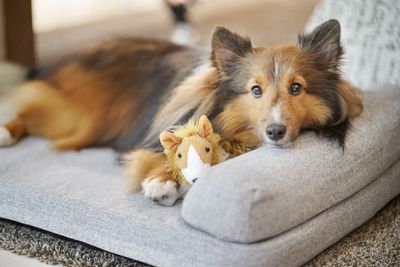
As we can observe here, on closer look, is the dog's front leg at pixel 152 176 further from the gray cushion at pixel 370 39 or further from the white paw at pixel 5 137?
the gray cushion at pixel 370 39

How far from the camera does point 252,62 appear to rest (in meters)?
2.17

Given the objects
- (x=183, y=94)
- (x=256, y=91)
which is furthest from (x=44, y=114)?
(x=256, y=91)

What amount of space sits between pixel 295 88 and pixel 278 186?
1.25 feet

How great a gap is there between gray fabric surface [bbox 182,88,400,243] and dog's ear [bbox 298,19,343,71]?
0.85 ft

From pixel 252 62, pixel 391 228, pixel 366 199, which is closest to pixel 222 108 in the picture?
pixel 252 62

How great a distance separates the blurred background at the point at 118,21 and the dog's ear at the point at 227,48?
166 centimetres

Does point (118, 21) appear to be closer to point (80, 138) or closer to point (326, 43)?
point (80, 138)

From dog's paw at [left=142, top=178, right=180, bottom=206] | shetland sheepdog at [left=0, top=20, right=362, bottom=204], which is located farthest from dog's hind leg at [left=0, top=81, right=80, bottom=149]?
dog's paw at [left=142, top=178, right=180, bottom=206]

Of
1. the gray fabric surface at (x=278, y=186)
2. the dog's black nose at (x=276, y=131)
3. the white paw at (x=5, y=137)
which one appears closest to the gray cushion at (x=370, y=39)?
the gray fabric surface at (x=278, y=186)

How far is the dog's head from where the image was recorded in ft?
6.92

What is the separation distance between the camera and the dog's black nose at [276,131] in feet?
6.65

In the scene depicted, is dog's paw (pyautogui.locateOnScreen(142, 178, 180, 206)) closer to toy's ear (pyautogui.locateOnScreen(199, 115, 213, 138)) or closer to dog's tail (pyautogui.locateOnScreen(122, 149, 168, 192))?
dog's tail (pyautogui.locateOnScreen(122, 149, 168, 192))

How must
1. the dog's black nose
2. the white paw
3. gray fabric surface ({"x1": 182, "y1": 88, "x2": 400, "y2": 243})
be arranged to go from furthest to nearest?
the white paw, the dog's black nose, gray fabric surface ({"x1": 182, "y1": 88, "x2": 400, "y2": 243})

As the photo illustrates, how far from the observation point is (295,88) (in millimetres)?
2137
